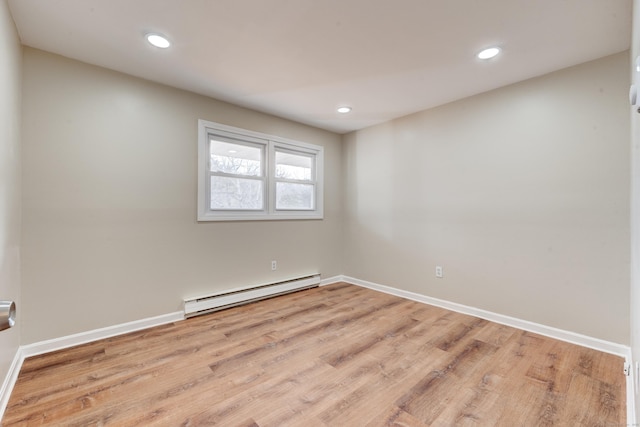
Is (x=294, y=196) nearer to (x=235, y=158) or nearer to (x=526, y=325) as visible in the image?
(x=235, y=158)

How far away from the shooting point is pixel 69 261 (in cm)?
226

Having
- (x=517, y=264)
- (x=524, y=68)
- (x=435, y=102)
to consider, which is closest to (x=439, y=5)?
(x=524, y=68)

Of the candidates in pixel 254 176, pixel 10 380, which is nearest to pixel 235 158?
pixel 254 176

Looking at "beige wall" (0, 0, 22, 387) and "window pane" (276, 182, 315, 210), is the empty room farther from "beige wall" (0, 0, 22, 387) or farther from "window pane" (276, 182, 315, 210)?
"window pane" (276, 182, 315, 210)

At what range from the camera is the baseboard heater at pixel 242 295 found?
286 cm

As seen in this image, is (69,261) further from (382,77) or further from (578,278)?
(578,278)

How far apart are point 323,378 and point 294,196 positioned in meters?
2.51

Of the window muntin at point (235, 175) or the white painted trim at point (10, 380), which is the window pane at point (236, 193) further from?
the white painted trim at point (10, 380)

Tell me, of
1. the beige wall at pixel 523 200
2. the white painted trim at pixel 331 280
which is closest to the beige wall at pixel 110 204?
the white painted trim at pixel 331 280

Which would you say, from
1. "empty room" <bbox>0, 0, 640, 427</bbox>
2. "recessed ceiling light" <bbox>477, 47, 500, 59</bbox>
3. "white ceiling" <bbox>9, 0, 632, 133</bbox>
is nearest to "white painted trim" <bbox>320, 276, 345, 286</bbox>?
"empty room" <bbox>0, 0, 640, 427</bbox>

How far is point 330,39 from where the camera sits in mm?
2004

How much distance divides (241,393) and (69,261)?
1803mm

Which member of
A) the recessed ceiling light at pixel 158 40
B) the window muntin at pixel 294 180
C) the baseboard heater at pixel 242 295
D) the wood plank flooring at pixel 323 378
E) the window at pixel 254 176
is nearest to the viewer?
the wood plank flooring at pixel 323 378

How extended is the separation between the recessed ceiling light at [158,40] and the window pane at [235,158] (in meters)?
1.14
